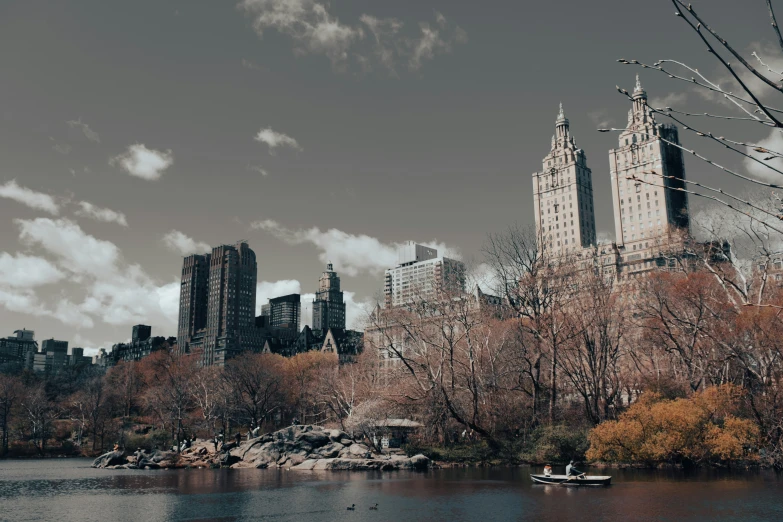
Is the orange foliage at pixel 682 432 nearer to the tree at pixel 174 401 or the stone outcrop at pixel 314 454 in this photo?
the stone outcrop at pixel 314 454

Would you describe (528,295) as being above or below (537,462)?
above

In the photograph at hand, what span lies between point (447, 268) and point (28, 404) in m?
87.9

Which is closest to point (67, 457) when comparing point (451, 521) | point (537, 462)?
point (537, 462)

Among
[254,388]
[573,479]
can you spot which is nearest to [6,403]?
[254,388]

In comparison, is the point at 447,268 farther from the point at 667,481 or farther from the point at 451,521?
the point at 451,521

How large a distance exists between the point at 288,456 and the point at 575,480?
120ft

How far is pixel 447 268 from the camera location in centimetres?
7806

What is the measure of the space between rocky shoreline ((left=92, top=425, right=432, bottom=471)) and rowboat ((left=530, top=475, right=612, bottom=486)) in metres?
19.9

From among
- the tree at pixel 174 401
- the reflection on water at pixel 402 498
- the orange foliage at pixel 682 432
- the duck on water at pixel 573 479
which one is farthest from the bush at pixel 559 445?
the tree at pixel 174 401

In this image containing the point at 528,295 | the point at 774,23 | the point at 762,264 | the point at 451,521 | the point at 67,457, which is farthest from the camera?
the point at 67,457

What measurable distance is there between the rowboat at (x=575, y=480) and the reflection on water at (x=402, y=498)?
79 cm

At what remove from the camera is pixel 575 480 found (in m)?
45.8

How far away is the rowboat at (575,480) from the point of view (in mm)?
45156

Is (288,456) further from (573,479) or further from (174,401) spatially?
(174,401)
